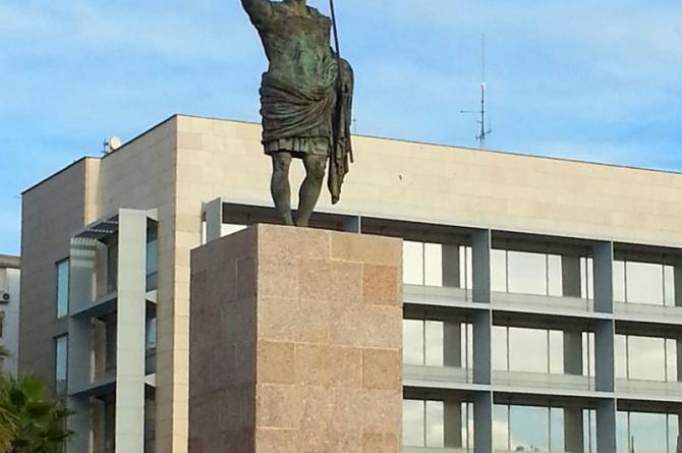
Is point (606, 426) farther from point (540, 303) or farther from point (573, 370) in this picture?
point (540, 303)

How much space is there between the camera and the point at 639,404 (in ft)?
226

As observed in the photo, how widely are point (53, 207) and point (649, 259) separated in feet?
68.8

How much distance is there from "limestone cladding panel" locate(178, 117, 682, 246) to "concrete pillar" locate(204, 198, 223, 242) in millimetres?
742

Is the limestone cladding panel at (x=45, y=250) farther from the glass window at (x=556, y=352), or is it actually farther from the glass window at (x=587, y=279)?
the glass window at (x=587, y=279)

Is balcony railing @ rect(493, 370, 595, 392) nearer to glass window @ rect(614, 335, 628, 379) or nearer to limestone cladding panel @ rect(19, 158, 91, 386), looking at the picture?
glass window @ rect(614, 335, 628, 379)

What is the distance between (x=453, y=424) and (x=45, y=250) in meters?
15.3

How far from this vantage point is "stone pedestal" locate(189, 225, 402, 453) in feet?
72.9

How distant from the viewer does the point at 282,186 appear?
2328cm

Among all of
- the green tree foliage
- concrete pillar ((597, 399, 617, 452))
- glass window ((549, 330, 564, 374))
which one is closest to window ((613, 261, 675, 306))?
glass window ((549, 330, 564, 374))

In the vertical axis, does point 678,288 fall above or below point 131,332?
above

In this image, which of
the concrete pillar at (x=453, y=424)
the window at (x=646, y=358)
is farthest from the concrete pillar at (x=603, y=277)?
the concrete pillar at (x=453, y=424)

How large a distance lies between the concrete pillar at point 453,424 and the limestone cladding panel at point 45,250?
43.5ft

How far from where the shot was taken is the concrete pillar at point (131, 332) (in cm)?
5944

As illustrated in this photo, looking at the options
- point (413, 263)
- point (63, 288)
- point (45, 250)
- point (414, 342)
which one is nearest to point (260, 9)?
Answer: point (413, 263)
